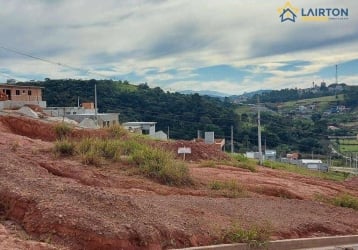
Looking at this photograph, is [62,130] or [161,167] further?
[62,130]

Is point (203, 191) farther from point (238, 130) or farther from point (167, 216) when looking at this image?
point (238, 130)

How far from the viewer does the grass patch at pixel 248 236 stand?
686 cm

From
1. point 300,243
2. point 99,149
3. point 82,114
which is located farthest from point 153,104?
point 300,243

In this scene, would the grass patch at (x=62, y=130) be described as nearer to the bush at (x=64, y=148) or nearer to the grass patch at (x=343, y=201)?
the bush at (x=64, y=148)

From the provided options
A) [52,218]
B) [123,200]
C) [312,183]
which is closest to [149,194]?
[123,200]

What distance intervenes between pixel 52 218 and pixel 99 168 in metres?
A: 4.68

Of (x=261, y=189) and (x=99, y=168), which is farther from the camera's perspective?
(x=261, y=189)

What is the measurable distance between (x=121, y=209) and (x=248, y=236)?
6.46 ft

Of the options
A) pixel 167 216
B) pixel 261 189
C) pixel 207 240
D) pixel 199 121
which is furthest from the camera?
pixel 199 121

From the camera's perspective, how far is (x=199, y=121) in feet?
151

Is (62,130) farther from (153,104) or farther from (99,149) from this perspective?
(153,104)

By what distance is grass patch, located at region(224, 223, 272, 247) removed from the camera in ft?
22.5

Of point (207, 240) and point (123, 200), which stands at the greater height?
point (123, 200)

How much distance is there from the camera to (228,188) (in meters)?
10.8
